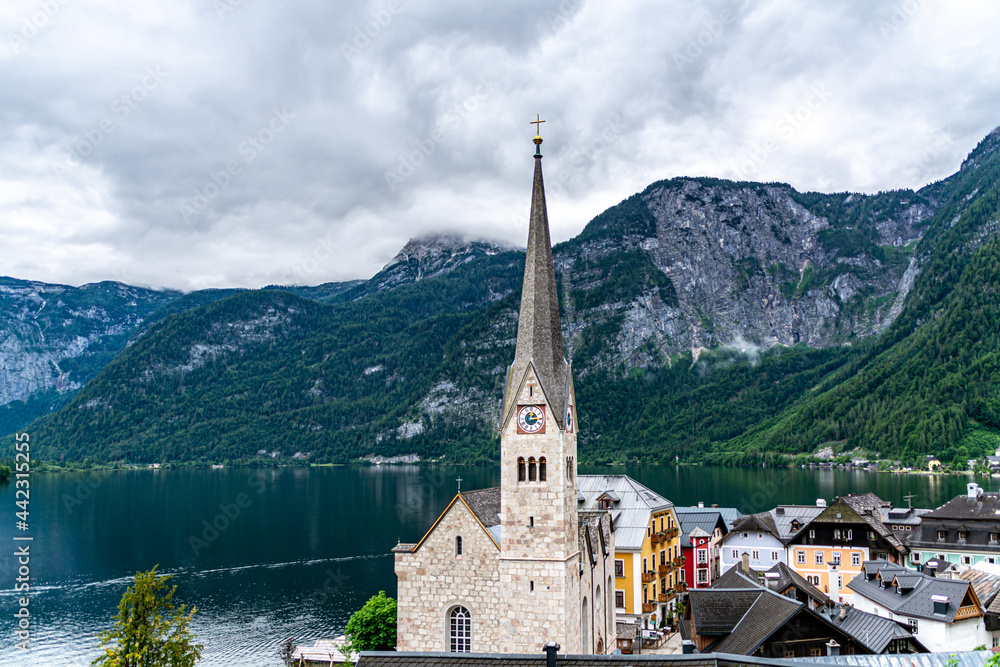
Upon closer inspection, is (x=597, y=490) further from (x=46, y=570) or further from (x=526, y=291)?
(x=46, y=570)

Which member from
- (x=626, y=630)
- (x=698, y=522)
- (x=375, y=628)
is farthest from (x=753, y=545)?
(x=375, y=628)

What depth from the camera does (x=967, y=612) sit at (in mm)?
44375

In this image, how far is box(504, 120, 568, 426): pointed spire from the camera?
3753cm

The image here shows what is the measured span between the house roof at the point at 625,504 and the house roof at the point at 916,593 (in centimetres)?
1487

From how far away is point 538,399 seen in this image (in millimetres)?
Answer: 37156

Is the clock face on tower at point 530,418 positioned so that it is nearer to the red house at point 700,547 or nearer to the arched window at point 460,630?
the arched window at point 460,630

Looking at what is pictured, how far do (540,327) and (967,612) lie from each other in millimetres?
29658

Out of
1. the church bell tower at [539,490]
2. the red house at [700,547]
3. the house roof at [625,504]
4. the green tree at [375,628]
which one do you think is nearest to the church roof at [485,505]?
the church bell tower at [539,490]

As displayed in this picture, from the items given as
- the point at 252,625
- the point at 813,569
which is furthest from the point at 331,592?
the point at 813,569

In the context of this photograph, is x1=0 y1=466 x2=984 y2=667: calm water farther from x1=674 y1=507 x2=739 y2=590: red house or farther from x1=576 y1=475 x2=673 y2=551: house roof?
x1=674 y1=507 x2=739 y2=590: red house

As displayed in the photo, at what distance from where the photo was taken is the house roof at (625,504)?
58219 millimetres

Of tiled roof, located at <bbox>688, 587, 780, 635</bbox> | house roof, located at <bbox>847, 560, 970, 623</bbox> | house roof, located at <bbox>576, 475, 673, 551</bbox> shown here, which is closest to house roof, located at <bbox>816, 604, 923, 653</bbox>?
house roof, located at <bbox>847, 560, 970, 623</bbox>

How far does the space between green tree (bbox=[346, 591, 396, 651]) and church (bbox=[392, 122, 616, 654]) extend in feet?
30.6

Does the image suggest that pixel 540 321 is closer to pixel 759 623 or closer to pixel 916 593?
pixel 759 623
